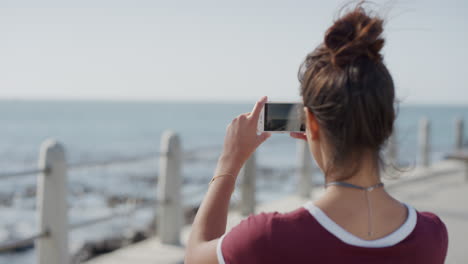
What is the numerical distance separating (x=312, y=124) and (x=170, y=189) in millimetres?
4044

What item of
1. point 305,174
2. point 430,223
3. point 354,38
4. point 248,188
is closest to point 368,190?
point 430,223

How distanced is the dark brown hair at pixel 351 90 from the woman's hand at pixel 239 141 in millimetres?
237

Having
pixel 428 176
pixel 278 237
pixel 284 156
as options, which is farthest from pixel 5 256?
pixel 284 156

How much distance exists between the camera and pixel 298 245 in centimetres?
99

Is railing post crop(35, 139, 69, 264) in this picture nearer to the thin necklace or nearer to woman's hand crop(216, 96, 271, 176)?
woman's hand crop(216, 96, 271, 176)

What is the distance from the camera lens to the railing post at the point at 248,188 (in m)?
5.88

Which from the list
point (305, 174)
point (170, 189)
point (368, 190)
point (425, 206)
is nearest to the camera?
point (368, 190)

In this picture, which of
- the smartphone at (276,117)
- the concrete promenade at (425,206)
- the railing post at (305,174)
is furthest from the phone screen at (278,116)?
the railing post at (305,174)

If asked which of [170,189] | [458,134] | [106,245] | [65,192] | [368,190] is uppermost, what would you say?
[368,190]

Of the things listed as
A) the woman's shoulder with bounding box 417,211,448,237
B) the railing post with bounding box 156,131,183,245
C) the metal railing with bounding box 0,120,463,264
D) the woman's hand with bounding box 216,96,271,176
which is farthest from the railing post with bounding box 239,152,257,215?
the woman's shoulder with bounding box 417,211,448,237

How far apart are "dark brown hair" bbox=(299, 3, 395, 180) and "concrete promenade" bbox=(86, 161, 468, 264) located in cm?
161

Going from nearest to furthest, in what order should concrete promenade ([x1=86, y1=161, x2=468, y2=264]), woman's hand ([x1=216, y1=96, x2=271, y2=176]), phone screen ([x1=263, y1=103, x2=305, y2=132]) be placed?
woman's hand ([x1=216, y1=96, x2=271, y2=176])
phone screen ([x1=263, y1=103, x2=305, y2=132])
concrete promenade ([x1=86, y1=161, x2=468, y2=264])

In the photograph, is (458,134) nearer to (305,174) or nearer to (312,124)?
(305,174)

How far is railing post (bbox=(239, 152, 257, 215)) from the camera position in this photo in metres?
5.88
